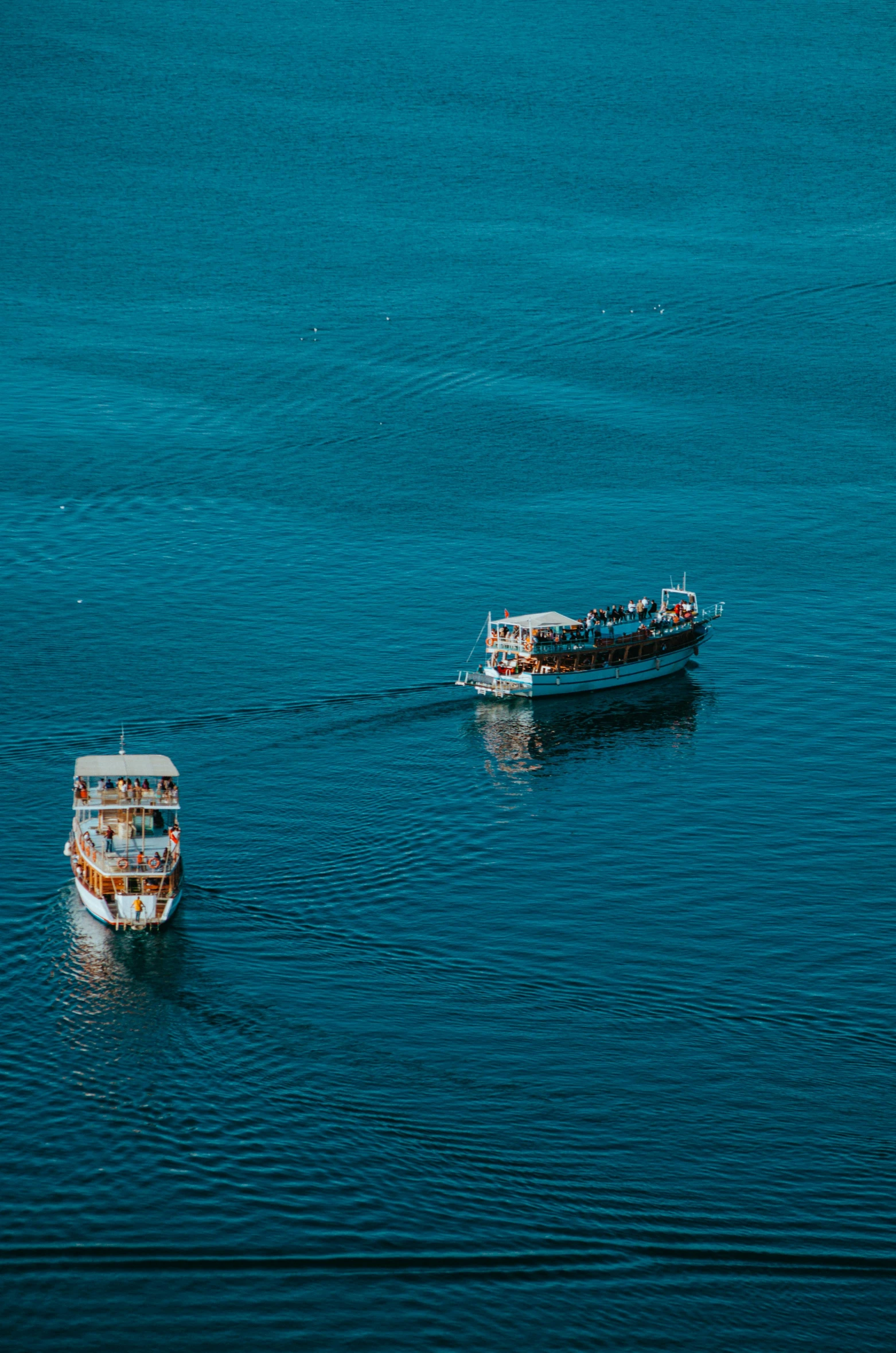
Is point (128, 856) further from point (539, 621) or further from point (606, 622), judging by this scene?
point (606, 622)

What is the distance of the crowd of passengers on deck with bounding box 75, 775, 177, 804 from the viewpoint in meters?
106

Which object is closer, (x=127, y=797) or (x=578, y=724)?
(x=127, y=797)

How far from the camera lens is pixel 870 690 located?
144m

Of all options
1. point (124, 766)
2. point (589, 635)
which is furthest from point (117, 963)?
point (589, 635)

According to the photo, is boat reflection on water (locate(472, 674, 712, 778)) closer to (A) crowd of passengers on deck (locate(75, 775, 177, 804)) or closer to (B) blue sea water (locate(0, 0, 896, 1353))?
(B) blue sea water (locate(0, 0, 896, 1353))

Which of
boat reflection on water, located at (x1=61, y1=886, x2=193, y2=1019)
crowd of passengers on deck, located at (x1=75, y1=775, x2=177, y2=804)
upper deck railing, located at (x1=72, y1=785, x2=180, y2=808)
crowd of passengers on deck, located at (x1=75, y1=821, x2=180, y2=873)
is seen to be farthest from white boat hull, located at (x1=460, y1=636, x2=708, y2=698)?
boat reflection on water, located at (x1=61, y1=886, x2=193, y2=1019)

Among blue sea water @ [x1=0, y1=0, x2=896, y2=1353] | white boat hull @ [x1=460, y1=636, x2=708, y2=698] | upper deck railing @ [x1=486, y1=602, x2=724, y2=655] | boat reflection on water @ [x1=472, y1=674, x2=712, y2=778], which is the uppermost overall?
upper deck railing @ [x1=486, y1=602, x2=724, y2=655]

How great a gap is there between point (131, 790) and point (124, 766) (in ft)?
5.43

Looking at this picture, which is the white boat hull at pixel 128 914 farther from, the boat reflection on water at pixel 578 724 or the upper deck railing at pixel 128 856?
the boat reflection on water at pixel 578 724

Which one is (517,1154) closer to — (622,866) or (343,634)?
(622,866)

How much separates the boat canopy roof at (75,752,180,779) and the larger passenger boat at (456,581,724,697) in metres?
38.8

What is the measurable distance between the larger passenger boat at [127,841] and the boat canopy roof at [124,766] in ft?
0.24

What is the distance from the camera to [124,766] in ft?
352

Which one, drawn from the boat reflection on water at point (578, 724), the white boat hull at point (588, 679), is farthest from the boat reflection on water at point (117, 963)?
the white boat hull at point (588, 679)
